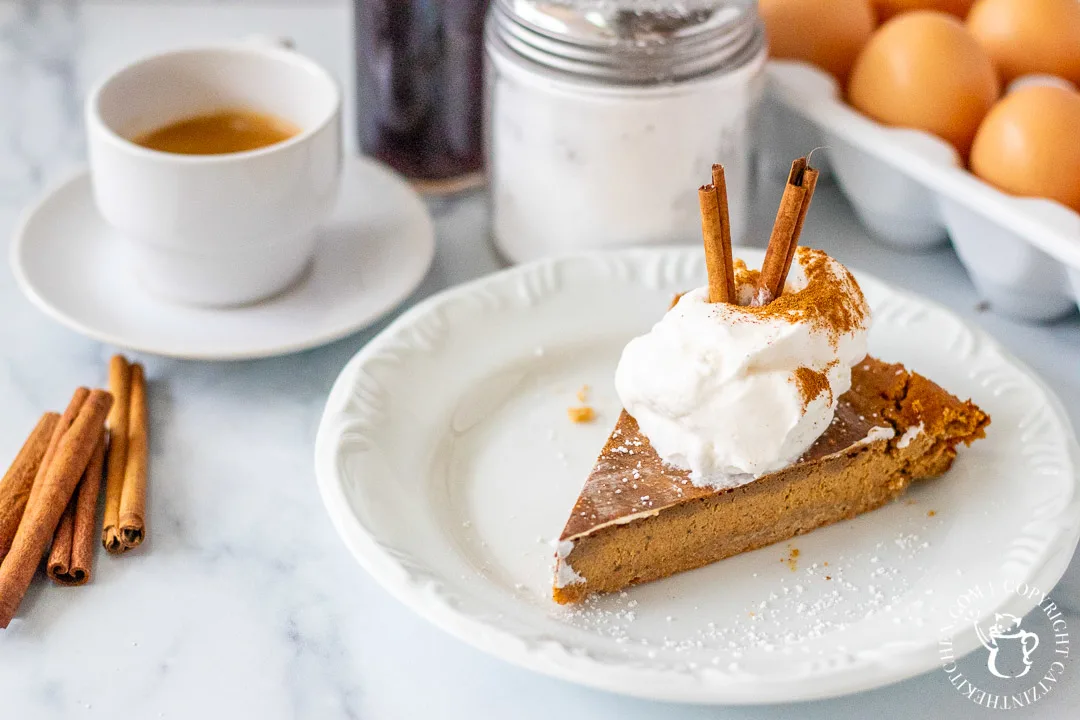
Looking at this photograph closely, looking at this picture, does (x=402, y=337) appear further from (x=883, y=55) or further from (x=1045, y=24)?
(x=1045, y=24)

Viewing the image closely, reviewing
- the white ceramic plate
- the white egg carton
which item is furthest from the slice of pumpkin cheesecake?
the white egg carton

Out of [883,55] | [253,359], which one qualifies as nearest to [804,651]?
[253,359]

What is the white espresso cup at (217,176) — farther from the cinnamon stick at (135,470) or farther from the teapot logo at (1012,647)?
the teapot logo at (1012,647)

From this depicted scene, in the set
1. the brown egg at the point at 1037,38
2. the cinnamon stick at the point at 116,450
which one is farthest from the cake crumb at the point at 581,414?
the brown egg at the point at 1037,38

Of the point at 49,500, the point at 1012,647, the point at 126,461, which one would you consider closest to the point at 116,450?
the point at 126,461

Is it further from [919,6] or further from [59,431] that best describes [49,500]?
[919,6]

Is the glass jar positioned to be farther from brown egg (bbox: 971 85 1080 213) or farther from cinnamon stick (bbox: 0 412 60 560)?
cinnamon stick (bbox: 0 412 60 560)

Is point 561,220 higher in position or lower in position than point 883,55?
lower
